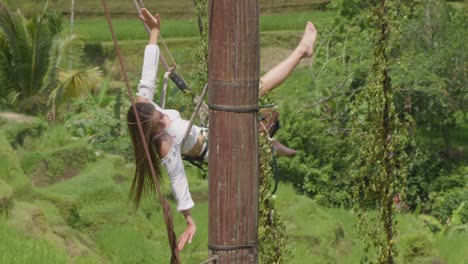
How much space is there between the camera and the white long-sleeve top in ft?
12.0

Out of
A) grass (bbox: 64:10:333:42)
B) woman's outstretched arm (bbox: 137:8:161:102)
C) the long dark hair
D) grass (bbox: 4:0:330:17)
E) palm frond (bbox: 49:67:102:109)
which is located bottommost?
the long dark hair

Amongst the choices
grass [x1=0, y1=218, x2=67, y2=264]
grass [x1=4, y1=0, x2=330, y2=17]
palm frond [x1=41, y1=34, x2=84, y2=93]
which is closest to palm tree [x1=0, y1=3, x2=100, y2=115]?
palm frond [x1=41, y1=34, x2=84, y2=93]

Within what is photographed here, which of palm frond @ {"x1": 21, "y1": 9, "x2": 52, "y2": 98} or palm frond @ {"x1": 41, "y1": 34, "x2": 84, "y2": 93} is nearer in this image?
palm frond @ {"x1": 21, "y1": 9, "x2": 52, "y2": 98}

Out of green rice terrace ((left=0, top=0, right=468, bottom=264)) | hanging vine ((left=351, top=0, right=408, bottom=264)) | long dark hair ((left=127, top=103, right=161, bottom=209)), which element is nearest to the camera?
long dark hair ((left=127, top=103, right=161, bottom=209))

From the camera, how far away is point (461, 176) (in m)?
13.0

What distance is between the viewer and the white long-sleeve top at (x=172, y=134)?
3668 millimetres

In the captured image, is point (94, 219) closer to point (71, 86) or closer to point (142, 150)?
point (142, 150)

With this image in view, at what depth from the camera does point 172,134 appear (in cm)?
372

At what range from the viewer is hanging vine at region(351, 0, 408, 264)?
4.46 metres

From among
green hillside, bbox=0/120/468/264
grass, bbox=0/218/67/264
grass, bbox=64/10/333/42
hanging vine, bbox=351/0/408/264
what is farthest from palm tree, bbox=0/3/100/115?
hanging vine, bbox=351/0/408/264

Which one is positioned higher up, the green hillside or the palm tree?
the palm tree

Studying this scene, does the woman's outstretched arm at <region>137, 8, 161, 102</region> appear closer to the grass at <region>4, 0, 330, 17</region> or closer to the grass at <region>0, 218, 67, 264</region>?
the grass at <region>0, 218, 67, 264</region>

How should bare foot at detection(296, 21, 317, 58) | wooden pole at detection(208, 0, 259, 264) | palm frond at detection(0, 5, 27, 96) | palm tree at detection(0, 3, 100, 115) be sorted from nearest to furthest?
1. wooden pole at detection(208, 0, 259, 264)
2. bare foot at detection(296, 21, 317, 58)
3. palm frond at detection(0, 5, 27, 96)
4. palm tree at detection(0, 3, 100, 115)

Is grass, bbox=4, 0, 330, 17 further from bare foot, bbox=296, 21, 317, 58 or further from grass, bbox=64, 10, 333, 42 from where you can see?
bare foot, bbox=296, 21, 317, 58
